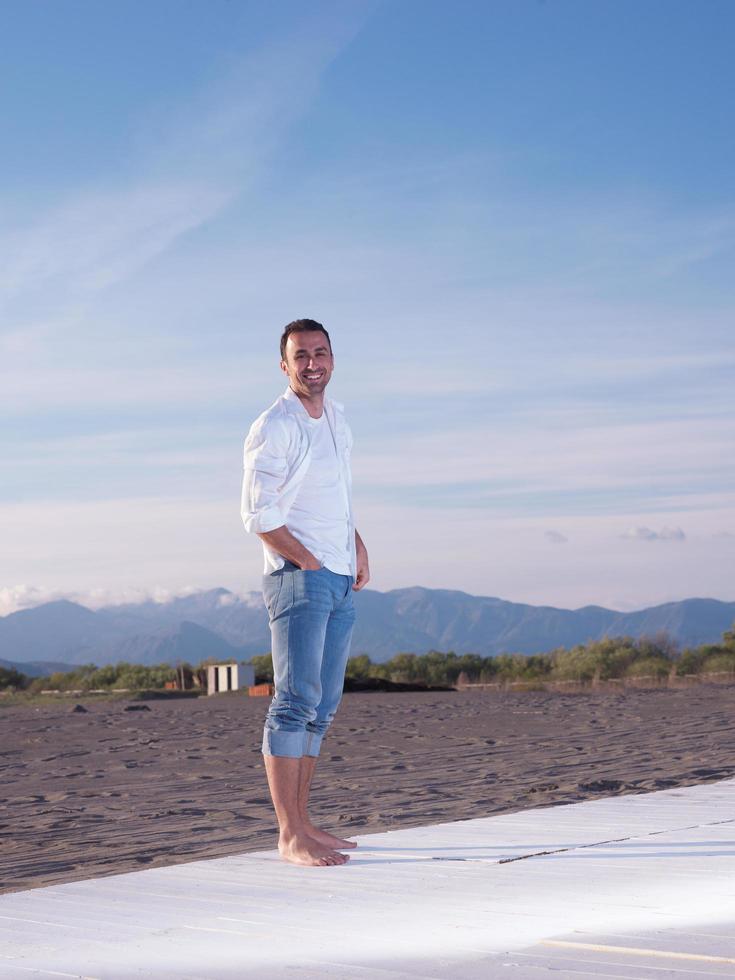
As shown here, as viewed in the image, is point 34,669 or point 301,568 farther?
point 34,669

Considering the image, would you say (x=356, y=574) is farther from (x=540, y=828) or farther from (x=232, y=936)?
(x=232, y=936)

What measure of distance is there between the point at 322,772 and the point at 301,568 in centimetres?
440

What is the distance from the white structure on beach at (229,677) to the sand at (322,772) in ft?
24.1

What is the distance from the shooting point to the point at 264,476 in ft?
14.0

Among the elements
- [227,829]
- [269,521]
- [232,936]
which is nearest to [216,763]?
[227,829]

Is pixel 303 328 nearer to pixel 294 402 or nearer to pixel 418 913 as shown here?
pixel 294 402

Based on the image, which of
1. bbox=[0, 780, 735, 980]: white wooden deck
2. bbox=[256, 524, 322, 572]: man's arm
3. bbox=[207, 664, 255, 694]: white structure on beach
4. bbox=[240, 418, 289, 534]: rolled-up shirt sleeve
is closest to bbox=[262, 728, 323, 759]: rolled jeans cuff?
bbox=[0, 780, 735, 980]: white wooden deck

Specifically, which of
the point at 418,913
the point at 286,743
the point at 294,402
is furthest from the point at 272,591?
the point at 418,913

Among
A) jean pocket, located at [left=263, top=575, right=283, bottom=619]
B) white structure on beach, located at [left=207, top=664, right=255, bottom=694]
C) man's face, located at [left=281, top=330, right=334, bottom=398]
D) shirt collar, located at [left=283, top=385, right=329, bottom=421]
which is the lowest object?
white structure on beach, located at [left=207, top=664, right=255, bottom=694]

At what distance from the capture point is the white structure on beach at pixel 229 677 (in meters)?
23.7

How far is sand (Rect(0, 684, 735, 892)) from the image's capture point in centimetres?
550

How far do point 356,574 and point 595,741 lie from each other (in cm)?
637

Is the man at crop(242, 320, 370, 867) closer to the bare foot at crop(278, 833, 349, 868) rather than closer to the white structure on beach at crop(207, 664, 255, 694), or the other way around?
the bare foot at crop(278, 833, 349, 868)

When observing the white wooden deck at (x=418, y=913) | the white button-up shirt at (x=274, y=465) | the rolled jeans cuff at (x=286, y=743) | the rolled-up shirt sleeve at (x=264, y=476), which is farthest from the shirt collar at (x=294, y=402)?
the white wooden deck at (x=418, y=913)
